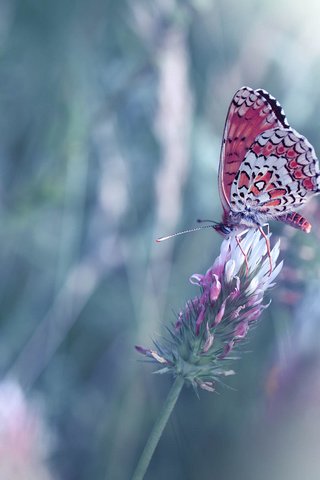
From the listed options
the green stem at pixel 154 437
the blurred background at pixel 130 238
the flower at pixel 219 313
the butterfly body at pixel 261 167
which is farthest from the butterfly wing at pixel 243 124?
the green stem at pixel 154 437

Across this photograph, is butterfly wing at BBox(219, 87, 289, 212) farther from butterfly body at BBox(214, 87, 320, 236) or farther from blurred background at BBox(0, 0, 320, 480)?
blurred background at BBox(0, 0, 320, 480)

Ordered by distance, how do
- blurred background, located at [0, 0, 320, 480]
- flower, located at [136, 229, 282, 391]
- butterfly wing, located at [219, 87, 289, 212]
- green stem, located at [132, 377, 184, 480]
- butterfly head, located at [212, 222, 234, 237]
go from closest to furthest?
green stem, located at [132, 377, 184, 480]
flower, located at [136, 229, 282, 391]
butterfly wing, located at [219, 87, 289, 212]
butterfly head, located at [212, 222, 234, 237]
blurred background, located at [0, 0, 320, 480]

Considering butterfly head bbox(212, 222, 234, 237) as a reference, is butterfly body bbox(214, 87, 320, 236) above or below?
above

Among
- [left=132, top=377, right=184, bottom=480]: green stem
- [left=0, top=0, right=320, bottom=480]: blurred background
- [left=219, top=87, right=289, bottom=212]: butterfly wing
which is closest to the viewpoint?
[left=132, top=377, right=184, bottom=480]: green stem

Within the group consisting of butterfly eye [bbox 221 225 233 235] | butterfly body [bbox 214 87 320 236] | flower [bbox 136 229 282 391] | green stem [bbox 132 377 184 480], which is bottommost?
green stem [bbox 132 377 184 480]

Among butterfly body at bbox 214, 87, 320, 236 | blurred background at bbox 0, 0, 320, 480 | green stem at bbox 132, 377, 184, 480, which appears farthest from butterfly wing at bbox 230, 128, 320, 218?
green stem at bbox 132, 377, 184, 480

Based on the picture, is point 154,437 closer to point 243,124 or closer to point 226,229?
point 226,229

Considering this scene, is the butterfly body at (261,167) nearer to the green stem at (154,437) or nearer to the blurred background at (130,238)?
the blurred background at (130,238)

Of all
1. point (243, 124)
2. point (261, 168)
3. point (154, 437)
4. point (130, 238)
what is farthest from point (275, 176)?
point (130, 238)
